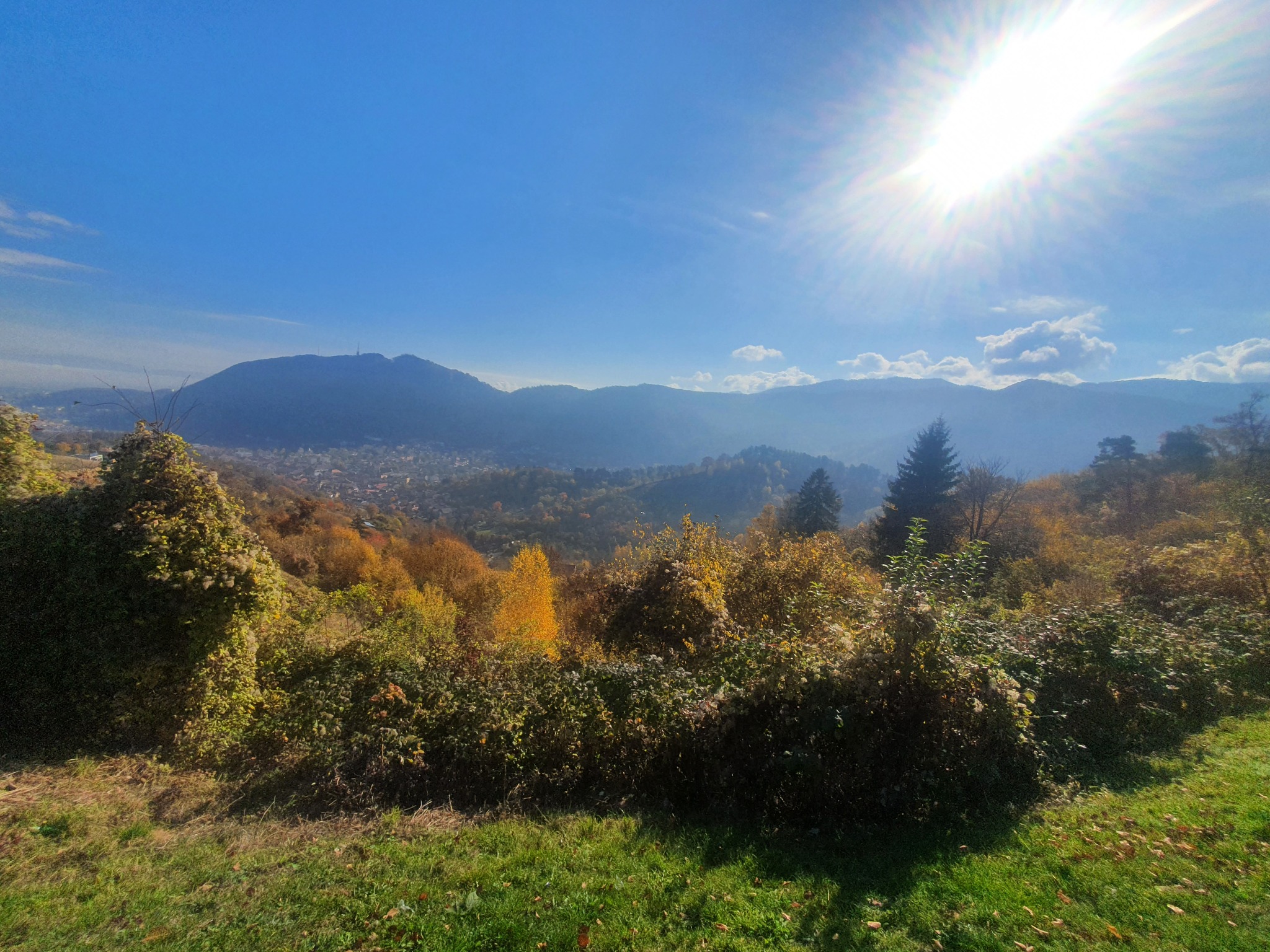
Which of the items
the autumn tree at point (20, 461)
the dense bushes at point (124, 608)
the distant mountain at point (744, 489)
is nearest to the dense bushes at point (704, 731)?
the dense bushes at point (124, 608)

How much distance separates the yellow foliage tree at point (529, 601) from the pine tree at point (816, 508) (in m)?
18.6

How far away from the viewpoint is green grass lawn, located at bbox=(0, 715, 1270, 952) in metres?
3.94

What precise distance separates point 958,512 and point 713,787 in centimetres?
2989

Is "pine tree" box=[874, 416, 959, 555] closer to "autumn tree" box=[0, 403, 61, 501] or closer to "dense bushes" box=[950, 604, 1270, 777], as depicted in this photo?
"dense bushes" box=[950, 604, 1270, 777]

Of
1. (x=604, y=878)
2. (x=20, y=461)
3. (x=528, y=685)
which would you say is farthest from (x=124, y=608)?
(x=604, y=878)

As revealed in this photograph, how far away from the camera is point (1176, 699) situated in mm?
8852

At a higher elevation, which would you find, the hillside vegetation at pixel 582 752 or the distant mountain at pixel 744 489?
the hillside vegetation at pixel 582 752

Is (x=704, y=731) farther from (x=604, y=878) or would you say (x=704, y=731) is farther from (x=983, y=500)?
(x=983, y=500)

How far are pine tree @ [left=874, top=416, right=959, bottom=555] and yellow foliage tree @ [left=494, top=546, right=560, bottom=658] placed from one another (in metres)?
19.0

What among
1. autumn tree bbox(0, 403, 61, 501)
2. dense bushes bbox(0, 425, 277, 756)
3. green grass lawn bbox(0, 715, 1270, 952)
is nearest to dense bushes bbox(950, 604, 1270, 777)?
green grass lawn bbox(0, 715, 1270, 952)

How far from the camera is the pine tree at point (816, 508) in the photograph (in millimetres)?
34094

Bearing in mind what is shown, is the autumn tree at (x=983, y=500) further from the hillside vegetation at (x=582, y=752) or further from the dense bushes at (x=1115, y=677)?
the dense bushes at (x=1115, y=677)

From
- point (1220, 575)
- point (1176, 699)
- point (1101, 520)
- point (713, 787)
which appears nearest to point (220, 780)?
point (713, 787)

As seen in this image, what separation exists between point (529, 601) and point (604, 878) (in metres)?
16.6
